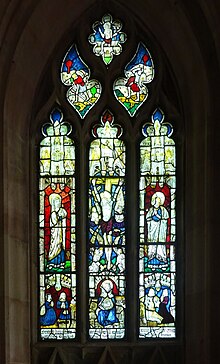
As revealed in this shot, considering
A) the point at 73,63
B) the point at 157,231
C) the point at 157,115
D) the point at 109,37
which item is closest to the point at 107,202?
the point at 157,231

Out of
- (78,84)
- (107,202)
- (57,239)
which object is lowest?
(57,239)

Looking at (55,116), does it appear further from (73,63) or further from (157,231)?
(157,231)

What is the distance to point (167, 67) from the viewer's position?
7336mm

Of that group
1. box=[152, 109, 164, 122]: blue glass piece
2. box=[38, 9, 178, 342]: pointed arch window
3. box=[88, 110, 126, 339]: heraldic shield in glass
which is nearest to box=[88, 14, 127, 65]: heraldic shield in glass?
box=[38, 9, 178, 342]: pointed arch window

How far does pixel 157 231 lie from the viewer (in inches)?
285

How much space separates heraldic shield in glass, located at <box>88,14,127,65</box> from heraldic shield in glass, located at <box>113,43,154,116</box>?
0.56 ft

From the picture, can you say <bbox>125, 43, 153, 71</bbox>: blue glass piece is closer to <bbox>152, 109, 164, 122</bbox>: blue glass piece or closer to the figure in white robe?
<bbox>152, 109, 164, 122</bbox>: blue glass piece

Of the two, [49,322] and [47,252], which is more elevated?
[47,252]

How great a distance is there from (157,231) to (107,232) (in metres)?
0.43
